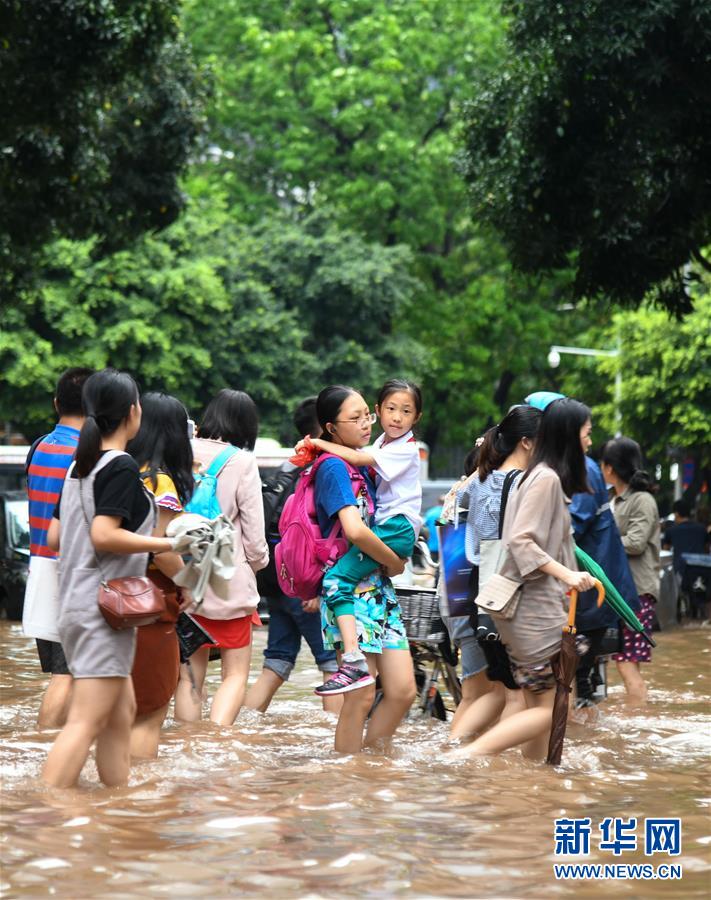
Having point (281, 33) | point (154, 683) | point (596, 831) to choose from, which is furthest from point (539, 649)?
point (281, 33)

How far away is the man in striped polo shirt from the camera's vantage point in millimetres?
7648

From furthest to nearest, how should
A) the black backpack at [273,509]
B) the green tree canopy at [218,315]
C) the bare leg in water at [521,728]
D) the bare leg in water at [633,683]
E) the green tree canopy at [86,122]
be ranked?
the green tree canopy at [218,315]
the green tree canopy at [86,122]
the bare leg in water at [633,683]
the black backpack at [273,509]
the bare leg in water at [521,728]

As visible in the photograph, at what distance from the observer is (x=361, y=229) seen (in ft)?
133

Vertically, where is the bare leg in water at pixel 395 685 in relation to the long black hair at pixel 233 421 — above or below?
below

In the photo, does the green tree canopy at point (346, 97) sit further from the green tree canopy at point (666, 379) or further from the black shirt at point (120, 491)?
the black shirt at point (120, 491)

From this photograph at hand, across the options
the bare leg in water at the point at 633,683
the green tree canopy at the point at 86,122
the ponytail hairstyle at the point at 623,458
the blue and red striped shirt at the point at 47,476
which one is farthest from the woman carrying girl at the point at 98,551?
the green tree canopy at the point at 86,122

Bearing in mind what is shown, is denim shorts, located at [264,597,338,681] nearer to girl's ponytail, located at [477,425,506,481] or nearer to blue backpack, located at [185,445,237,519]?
blue backpack, located at [185,445,237,519]

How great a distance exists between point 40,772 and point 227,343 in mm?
27683

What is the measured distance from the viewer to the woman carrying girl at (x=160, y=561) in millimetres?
6234

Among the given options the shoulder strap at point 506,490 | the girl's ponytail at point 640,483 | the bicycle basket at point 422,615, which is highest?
the girl's ponytail at point 640,483

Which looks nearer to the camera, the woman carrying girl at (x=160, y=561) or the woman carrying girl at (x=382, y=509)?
the woman carrying girl at (x=160, y=561)

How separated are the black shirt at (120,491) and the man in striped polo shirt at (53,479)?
1.93m

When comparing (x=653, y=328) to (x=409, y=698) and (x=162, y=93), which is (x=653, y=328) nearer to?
(x=162, y=93)

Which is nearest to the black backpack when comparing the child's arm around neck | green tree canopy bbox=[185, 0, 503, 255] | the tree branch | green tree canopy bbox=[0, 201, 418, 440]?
the child's arm around neck
